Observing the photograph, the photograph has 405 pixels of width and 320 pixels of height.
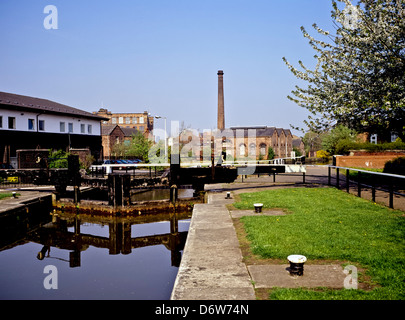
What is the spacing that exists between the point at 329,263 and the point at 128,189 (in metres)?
11.5

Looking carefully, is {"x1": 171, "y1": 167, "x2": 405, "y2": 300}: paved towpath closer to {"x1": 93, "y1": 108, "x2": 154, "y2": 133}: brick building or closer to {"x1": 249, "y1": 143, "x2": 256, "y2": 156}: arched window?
{"x1": 249, "y1": 143, "x2": 256, "y2": 156}: arched window

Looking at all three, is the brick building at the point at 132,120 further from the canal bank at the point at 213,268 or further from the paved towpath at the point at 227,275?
the paved towpath at the point at 227,275

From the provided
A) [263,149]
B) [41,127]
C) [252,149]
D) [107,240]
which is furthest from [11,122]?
[263,149]

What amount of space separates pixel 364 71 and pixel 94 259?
42.8ft

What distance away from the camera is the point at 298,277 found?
17.4ft

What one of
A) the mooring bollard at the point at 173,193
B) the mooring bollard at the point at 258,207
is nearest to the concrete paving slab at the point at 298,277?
the mooring bollard at the point at 258,207

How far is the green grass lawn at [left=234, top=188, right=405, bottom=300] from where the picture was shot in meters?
4.71

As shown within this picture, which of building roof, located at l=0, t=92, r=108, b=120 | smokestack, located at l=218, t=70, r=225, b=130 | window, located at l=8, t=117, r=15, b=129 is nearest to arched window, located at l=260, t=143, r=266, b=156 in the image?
smokestack, located at l=218, t=70, r=225, b=130

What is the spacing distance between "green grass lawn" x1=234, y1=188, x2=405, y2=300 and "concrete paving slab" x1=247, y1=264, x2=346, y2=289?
0.29 metres

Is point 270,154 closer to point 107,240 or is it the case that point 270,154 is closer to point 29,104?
point 29,104

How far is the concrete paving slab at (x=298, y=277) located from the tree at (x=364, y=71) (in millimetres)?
8729

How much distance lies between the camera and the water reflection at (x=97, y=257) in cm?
733

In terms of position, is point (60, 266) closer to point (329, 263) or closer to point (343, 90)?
point (329, 263)
